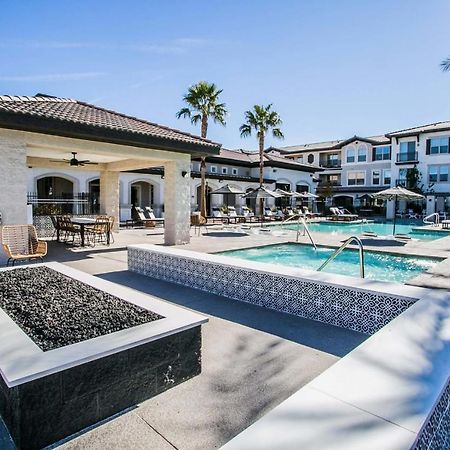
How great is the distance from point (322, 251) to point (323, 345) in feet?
26.6

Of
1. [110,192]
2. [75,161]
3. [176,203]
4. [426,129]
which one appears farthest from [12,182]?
[426,129]

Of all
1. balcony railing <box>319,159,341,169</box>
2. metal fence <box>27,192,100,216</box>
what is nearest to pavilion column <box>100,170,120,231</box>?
metal fence <box>27,192,100,216</box>

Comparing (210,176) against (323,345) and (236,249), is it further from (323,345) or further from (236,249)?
(323,345)

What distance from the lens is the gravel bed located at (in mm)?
3268

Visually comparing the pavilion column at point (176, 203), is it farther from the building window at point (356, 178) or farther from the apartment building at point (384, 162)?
the building window at point (356, 178)

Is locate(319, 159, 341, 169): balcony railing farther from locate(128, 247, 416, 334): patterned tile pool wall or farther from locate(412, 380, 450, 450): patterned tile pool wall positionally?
locate(412, 380, 450, 450): patterned tile pool wall

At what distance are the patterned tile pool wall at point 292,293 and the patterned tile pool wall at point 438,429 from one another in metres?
1.84

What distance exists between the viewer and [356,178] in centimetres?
4222

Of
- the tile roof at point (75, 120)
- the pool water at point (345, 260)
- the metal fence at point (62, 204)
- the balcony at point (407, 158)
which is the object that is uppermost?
the balcony at point (407, 158)

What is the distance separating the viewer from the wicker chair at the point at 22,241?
8250 mm

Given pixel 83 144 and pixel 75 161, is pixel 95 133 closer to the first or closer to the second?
pixel 83 144

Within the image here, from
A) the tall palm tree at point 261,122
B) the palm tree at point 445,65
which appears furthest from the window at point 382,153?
the palm tree at point 445,65

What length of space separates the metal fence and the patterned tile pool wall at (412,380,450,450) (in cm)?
1516

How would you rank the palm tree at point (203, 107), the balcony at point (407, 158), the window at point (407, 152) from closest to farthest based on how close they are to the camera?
the palm tree at point (203, 107)
the balcony at point (407, 158)
the window at point (407, 152)
